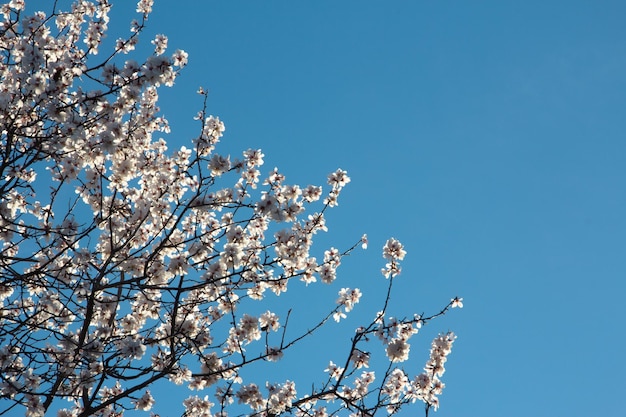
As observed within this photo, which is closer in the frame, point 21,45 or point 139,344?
point 139,344

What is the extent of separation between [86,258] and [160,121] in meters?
2.67

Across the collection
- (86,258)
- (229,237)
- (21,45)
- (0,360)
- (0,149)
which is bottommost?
(0,360)

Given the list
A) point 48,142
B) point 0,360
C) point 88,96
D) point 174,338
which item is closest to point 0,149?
point 48,142

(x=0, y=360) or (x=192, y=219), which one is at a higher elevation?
(x=192, y=219)

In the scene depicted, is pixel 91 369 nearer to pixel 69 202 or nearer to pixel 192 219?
pixel 69 202

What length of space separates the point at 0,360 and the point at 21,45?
3.64 m

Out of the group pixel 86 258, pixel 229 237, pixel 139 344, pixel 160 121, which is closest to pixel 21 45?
pixel 160 121

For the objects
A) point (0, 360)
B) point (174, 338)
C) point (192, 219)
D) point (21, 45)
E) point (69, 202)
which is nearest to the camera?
point (0, 360)

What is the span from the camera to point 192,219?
28.1 ft

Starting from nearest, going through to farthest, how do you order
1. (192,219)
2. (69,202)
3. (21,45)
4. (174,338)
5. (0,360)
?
(0,360) → (174,338) → (69,202) → (21,45) → (192,219)

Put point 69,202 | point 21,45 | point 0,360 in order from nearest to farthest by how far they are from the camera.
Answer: point 0,360, point 69,202, point 21,45

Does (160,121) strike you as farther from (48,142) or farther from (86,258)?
(86,258)

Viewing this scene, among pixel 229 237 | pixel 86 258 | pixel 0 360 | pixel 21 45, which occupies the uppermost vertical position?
pixel 21 45

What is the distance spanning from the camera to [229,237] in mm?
7379
